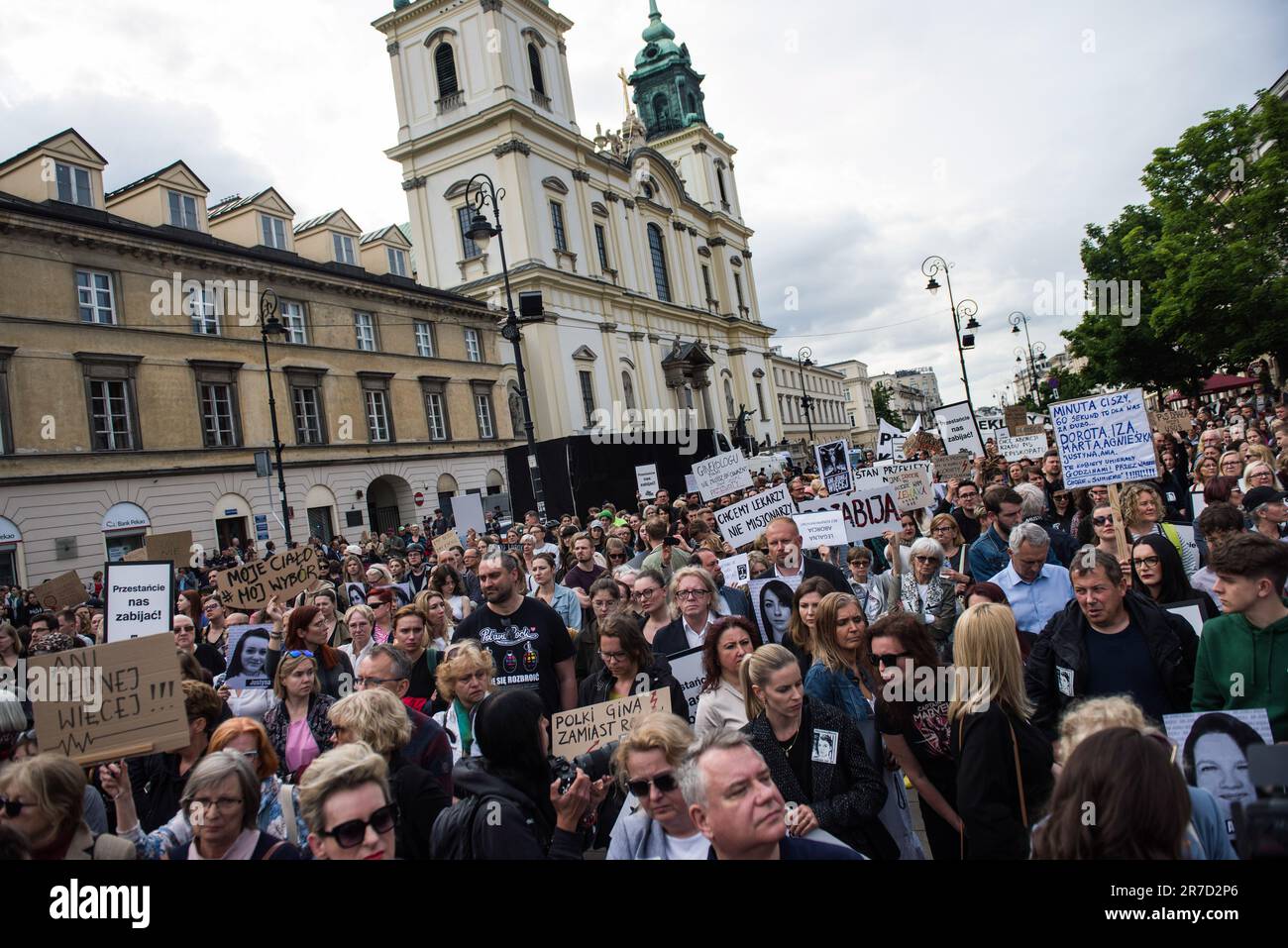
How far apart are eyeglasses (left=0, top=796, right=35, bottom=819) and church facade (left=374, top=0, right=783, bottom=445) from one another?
36.4 m

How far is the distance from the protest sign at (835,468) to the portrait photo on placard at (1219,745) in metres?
11.3

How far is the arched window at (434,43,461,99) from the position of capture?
42.8 m

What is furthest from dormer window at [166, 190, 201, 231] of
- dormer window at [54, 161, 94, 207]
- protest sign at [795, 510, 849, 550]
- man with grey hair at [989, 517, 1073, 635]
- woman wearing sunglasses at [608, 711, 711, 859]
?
woman wearing sunglasses at [608, 711, 711, 859]

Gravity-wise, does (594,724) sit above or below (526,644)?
below

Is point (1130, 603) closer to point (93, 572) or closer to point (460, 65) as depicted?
point (93, 572)

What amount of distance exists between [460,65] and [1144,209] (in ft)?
111

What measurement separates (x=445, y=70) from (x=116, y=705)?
149 ft

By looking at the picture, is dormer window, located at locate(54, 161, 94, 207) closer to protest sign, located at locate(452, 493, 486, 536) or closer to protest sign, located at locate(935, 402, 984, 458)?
protest sign, located at locate(452, 493, 486, 536)

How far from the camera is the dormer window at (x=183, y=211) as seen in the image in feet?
89.4

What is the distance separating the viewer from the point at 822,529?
8.49 meters

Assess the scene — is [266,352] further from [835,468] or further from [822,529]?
[822,529]

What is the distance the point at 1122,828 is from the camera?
202 centimetres

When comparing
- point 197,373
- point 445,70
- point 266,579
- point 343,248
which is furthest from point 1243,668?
point 445,70
